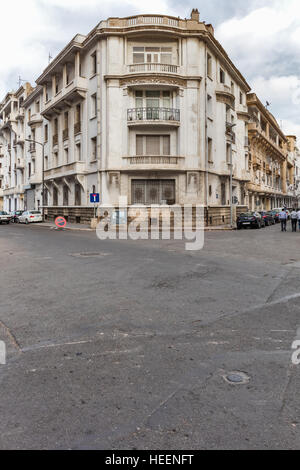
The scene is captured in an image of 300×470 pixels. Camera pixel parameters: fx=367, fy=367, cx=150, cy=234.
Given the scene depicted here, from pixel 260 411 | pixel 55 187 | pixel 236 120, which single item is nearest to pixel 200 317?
pixel 260 411

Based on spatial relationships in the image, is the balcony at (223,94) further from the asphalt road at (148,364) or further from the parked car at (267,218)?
the asphalt road at (148,364)

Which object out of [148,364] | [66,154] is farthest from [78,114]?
[148,364]

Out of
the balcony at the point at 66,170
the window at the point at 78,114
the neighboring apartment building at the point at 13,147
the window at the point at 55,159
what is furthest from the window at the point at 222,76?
the neighboring apartment building at the point at 13,147

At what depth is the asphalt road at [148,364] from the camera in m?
2.49

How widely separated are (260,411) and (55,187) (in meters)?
37.2

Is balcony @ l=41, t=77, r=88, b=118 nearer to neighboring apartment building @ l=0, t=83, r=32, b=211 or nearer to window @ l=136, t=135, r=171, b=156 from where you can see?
window @ l=136, t=135, r=171, b=156

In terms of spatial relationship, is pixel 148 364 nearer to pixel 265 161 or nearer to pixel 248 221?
pixel 248 221

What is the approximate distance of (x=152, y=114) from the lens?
1098 inches

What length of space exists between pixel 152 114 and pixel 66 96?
943 cm

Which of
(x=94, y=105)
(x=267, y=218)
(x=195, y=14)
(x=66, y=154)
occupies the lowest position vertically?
(x=267, y=218)

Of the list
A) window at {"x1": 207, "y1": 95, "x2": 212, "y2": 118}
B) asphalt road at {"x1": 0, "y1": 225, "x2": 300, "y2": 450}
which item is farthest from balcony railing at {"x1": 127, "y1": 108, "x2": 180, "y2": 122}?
asphalt road at {"x1": 0, "y1": 225, "x2": 300, "y2": 450}

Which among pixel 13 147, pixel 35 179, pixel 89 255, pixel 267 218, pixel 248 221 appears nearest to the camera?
pixel 89 255

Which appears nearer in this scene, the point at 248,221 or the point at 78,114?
the point at 248,221

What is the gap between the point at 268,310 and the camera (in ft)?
18.2
